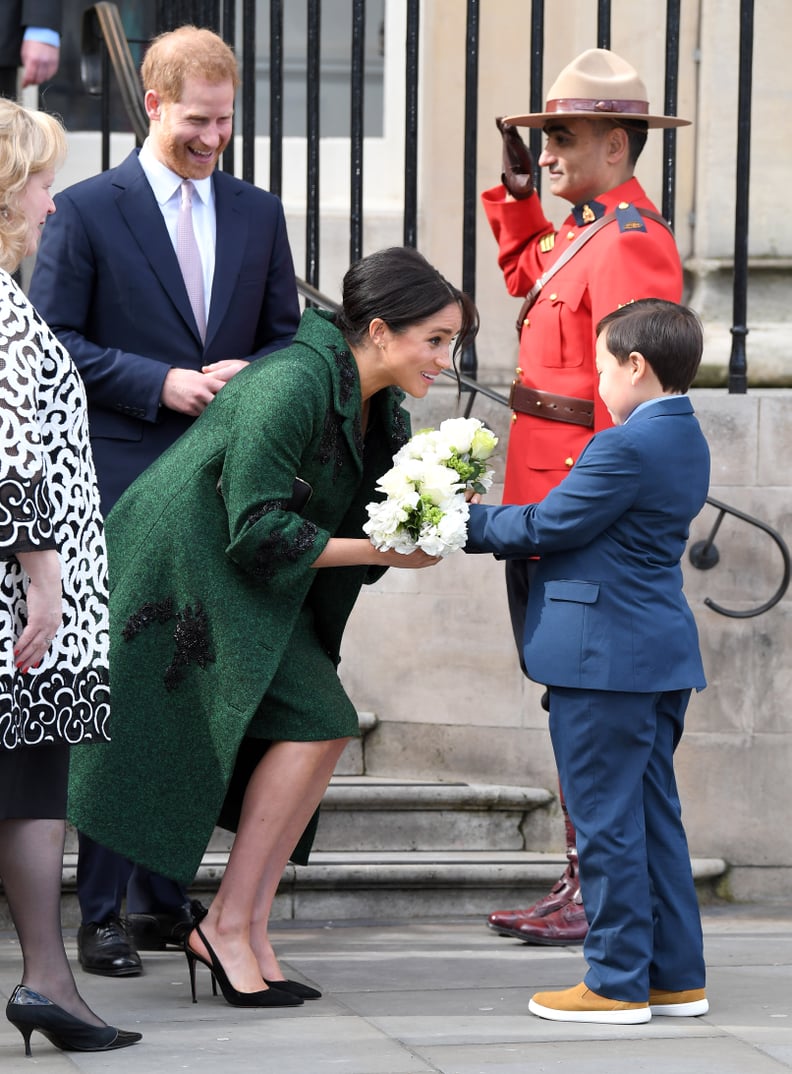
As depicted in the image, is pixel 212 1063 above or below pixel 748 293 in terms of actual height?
below

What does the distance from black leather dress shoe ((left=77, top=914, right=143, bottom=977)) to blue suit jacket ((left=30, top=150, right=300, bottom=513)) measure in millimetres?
964

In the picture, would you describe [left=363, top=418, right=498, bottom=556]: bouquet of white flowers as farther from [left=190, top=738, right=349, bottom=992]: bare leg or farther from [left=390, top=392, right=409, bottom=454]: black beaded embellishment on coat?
[left=190, top=738, right=349, bottom=992]: bare leg

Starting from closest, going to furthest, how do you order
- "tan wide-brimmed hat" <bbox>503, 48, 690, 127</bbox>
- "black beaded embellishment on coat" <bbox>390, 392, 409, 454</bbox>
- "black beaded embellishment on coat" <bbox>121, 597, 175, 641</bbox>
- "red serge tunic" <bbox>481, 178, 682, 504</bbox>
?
1. "black beaded embellishment on coat" <bbox>121, 597, 175, 641</bbox>
2. "black beaded embellishment on coat" <bbox>390, 392, 409, 454</bbox>
3. "red serge tunic" <bbox>481, 178, 682, 504</bbox>
4. "tan wide-brimmed hat" <bbox>503, 48, 690, 127</bbox>

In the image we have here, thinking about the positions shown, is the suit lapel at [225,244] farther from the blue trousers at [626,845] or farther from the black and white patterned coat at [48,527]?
the blue trousers at [626,845]

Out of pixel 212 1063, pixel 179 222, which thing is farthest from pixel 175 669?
pixel 179 222

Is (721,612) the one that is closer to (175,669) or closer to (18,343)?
(175,669)

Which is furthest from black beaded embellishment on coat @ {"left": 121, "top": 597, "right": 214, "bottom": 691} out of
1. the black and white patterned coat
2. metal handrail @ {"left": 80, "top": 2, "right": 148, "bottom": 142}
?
metal handrail @ {"left": 80, "top": 2, "right": 148, "bottom": 142}

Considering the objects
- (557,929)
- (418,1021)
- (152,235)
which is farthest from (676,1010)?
(152,235)

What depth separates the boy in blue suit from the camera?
145 inches

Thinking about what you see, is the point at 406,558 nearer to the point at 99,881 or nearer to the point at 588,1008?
the point at 588,1008

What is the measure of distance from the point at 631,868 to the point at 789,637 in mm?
1651

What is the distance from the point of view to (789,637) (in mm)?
5172

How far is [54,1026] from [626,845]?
45.3 inches

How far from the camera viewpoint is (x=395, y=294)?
379cm
